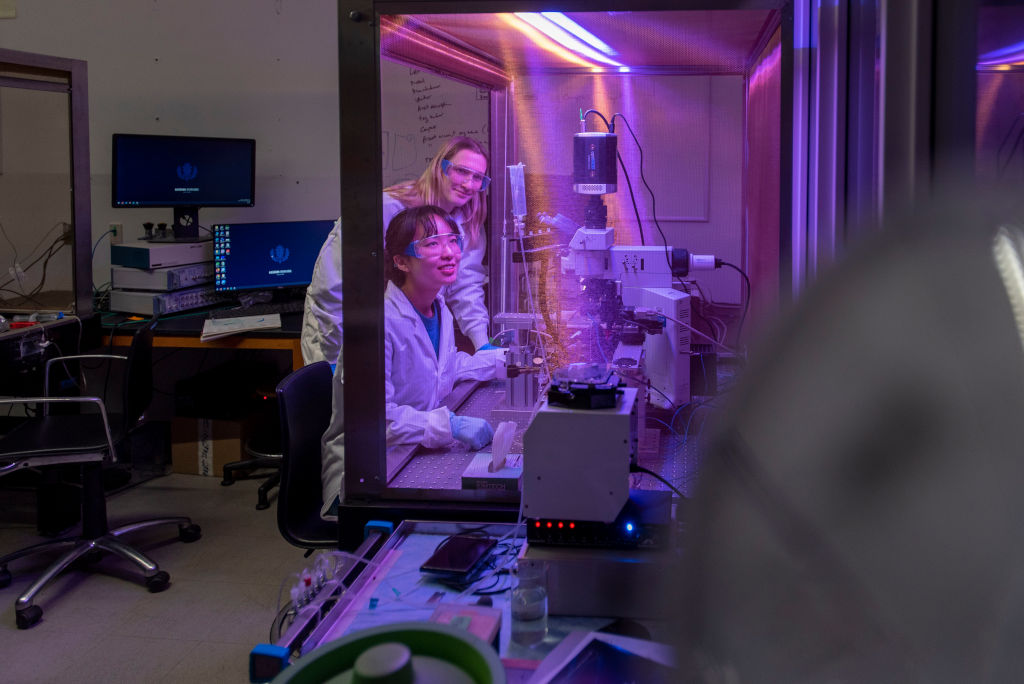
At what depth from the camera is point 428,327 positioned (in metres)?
2.02

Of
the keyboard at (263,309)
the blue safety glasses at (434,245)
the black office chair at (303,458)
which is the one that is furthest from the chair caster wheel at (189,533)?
the blue safety glasses at (434,245)

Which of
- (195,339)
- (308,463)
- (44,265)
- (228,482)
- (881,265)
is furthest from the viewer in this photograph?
(44,265)

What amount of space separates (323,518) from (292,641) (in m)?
1.37

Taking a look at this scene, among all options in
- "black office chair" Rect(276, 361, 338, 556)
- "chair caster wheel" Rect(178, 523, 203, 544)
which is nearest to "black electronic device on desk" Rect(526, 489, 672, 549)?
"black office chair" Rect(276, 361, 338, 556)

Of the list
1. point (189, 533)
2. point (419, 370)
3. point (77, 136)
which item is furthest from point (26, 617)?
point (77, 136)

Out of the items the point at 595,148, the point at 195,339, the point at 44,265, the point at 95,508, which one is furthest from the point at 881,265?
→ the point at 44,265

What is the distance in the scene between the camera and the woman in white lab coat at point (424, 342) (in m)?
1.87

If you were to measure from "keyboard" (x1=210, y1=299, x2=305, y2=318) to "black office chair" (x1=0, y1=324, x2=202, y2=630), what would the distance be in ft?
2.13

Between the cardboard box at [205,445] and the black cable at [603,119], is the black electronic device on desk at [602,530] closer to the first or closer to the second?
the black cable at [603,119]

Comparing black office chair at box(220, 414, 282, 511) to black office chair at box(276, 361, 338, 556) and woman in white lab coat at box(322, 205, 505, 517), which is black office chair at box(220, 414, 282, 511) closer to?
black office chair at box(276, 361, 338, 556)

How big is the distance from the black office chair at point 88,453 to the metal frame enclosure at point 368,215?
1706 millimetres

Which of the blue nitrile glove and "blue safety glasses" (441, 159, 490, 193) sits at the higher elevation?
"blue safety glasses" (441, 159, 490, 193)

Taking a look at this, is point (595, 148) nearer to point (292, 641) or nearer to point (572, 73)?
point (572, 73)

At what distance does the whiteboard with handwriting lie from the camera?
1.80m
